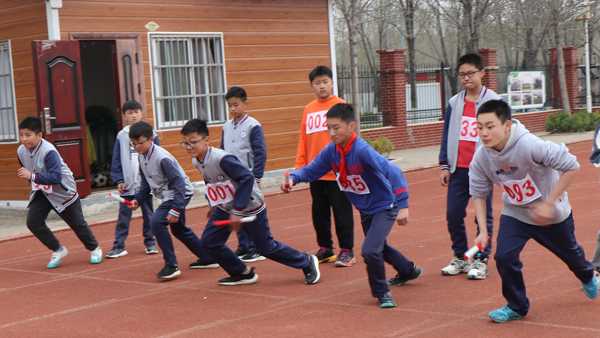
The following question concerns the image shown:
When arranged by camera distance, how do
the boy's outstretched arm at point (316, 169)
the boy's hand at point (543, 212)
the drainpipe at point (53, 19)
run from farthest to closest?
the drainpipe at point (53, 19), the boy's outstretched arm at point (316, 169), the boy's hand at point (543, 212)

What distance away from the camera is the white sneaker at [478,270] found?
25.4ft

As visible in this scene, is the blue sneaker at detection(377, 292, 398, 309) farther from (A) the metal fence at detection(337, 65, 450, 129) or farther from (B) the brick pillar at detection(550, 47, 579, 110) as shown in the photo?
(B) the brick pillar at detection(550, 47, 579, 110)

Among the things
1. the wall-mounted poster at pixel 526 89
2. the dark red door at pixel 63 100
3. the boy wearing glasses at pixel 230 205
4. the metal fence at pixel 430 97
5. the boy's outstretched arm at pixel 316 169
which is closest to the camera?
the boy's outstretched arm at pixel 316 169

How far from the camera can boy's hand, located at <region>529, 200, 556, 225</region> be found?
6.02m

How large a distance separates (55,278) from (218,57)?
8.21 metres

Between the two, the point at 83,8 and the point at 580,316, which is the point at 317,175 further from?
the point at 83,8

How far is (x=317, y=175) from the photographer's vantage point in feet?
24.7

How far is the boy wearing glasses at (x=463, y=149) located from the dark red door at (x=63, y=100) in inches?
294

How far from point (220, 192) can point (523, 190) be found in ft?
9.41

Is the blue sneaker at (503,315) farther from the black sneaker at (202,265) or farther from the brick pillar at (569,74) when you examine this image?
the brick pillar at (569,74)

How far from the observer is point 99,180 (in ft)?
53.7

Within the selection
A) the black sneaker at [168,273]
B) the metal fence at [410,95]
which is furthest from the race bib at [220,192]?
the metal fence at [410,95]

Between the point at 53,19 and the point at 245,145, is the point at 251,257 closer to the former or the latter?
the point at 245,145

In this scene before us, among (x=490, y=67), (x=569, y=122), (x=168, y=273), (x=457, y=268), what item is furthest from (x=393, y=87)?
(x=457, y=268)
